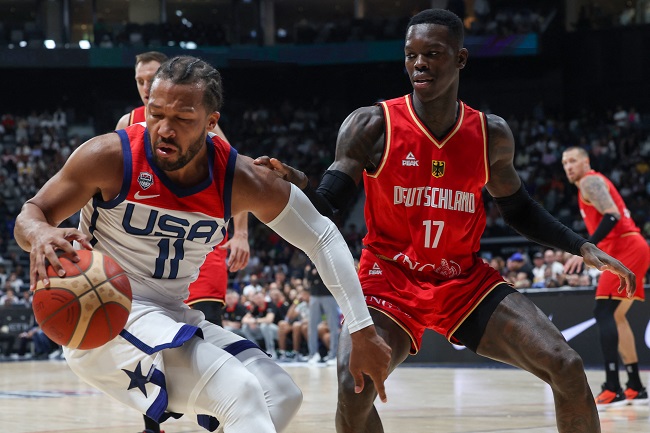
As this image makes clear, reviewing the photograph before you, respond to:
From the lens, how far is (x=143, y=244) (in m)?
3.68

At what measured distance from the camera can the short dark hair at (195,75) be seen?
3576 millimetres

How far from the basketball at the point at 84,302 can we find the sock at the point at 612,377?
20.4ft

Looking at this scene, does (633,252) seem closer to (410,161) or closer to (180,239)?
(410,161)

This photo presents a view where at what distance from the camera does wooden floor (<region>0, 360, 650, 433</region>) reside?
674 cm

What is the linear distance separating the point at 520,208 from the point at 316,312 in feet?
32.3

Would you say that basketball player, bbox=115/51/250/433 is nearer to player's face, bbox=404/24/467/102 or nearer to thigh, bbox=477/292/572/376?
player's face, bbox=404/24/467/102

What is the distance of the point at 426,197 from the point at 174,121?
4.77 ft

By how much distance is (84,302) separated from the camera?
3.16 m

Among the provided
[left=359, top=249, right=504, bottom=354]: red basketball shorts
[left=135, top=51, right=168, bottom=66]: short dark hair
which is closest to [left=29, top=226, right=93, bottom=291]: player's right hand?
[left=359, top=249, right=504, bottom=354]: red basketball shorts

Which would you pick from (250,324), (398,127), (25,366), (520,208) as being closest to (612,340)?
(520,208)

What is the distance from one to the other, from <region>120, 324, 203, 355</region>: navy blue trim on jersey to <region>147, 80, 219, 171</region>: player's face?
63 centimetres

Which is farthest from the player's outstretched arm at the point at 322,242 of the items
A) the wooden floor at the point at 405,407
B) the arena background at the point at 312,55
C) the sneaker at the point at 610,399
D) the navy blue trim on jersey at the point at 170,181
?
the arena background at the point at 312,55

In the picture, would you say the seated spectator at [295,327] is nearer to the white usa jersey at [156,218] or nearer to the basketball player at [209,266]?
the basketball player at [209,266]

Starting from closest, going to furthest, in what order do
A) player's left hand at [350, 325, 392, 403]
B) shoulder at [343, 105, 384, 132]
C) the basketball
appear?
the basketball, player's left hand at [350, 325, 392, 403], shoulder at [343, 105, 384, 132]
